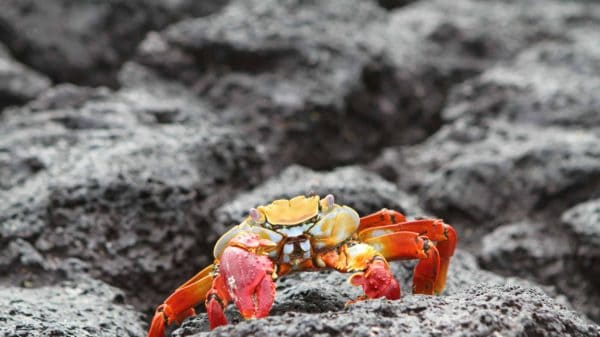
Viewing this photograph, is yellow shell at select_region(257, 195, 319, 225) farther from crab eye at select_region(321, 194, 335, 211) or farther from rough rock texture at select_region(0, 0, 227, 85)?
rough rock texture at select_region(0, 0, 227, 85)

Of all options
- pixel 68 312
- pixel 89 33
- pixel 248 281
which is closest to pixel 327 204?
pixel 248 281

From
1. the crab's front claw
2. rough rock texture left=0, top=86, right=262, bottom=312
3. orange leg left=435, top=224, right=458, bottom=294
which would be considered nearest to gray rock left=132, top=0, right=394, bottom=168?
rough rock texture left=0, top=86, right=262, bottom=312

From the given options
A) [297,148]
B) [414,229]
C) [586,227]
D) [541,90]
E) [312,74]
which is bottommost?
[586,227]

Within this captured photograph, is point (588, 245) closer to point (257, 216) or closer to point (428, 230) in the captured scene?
point (428, 230)

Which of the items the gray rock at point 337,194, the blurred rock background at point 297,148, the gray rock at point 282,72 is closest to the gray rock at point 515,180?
the blurred rock background at point 297,148

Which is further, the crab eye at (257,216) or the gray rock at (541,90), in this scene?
the gray rock at (541,90)

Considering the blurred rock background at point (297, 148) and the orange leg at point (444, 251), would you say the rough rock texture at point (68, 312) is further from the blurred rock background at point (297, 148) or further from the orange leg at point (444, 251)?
the orange leg at point (444, 251)
